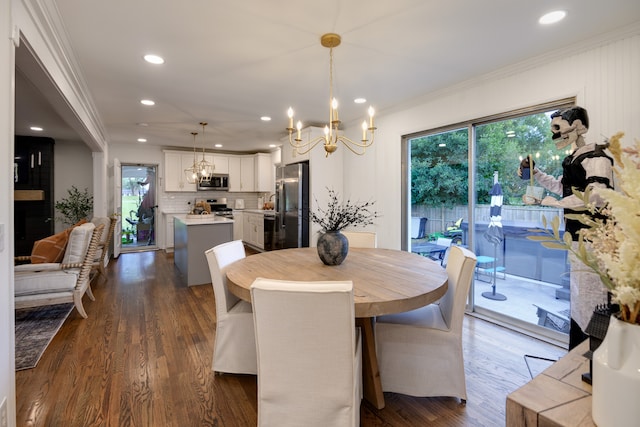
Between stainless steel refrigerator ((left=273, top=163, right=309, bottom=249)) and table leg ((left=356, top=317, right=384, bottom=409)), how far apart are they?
3312mm

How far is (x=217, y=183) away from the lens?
7.40 meters

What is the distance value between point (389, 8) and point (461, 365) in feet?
7.40

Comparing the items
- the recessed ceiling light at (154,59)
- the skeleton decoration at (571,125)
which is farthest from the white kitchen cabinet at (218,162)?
the skeleton decoration at (571,125)

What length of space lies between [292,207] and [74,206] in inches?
167

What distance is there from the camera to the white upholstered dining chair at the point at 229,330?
2.05 metres

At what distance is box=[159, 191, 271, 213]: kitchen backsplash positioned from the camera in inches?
283

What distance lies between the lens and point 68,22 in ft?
7.11

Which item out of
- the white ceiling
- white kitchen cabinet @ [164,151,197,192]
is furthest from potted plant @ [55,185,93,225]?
the white ceiling

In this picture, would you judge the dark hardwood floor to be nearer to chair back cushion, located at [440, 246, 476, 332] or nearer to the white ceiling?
chair back cushion, located at [440, 246, 476, 332]

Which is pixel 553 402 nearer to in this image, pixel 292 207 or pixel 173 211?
pixel 292 207

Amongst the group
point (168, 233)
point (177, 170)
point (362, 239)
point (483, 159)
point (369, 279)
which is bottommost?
point (168, 233)

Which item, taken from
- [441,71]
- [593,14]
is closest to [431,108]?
[441,71]

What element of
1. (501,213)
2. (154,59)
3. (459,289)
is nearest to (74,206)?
(154,59)

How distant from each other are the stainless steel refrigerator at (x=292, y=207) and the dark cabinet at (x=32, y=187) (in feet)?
13.9
